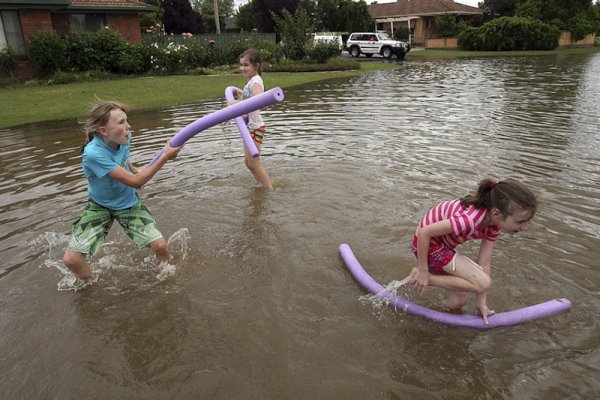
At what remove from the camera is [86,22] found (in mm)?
24703

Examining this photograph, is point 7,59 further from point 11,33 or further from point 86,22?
point 86,22

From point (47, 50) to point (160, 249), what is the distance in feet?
67.8

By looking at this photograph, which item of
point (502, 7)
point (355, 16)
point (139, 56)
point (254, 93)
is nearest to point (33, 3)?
point (139, 56)

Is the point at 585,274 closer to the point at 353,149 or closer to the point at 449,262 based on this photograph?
the point at 449,262

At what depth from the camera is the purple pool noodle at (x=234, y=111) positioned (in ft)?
12.5

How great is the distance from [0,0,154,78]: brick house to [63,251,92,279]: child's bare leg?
20946mm

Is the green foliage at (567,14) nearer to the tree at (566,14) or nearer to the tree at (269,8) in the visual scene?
the tree at (566,14)

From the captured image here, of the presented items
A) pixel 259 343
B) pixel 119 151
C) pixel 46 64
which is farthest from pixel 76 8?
pixel 259 343

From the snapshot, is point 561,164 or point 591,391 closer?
point 591,391

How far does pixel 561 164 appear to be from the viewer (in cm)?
710

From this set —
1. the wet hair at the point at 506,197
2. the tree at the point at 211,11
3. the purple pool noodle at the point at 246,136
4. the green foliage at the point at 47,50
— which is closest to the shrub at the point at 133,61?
the green foliage at the point at 47,50

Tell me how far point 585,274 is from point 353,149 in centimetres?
475

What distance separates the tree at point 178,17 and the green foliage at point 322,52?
31925 millimetres

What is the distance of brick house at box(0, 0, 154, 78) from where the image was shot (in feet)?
68.3
